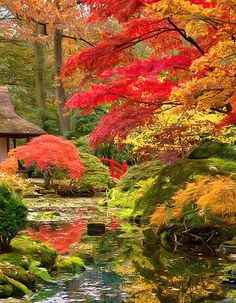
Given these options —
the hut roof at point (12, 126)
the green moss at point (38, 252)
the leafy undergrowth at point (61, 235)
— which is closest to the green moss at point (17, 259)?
the green moss at point (38, 252)

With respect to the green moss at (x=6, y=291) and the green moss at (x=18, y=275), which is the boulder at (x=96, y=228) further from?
the green moss at (x=6, y=291)

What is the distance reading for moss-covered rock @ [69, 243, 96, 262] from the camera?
406 inches

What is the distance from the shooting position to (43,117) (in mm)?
34625

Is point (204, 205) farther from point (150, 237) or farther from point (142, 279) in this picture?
point (150, 237)

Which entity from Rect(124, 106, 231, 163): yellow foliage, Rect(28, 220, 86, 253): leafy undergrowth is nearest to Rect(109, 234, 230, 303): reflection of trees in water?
Rect(28, 220, 86, 253): leafy undergrowth

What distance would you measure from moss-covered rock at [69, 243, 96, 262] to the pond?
0.11 metres

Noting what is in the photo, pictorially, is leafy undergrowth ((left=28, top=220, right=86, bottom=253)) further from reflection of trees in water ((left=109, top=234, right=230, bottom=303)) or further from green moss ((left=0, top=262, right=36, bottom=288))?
green moss ((left=0, top=262, right=36, bottom=288))

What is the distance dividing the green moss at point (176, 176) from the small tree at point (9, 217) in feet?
13.8

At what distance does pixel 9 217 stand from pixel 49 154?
552 inches

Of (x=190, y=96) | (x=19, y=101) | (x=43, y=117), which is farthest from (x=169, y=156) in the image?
(x=19, y=101)

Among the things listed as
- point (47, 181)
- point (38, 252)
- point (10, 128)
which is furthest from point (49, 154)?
point (38, 252)

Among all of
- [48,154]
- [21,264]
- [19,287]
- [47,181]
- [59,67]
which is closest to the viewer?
[19,287]

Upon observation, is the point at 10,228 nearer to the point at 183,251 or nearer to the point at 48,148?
the point at 183,251

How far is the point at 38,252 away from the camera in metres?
9.54
